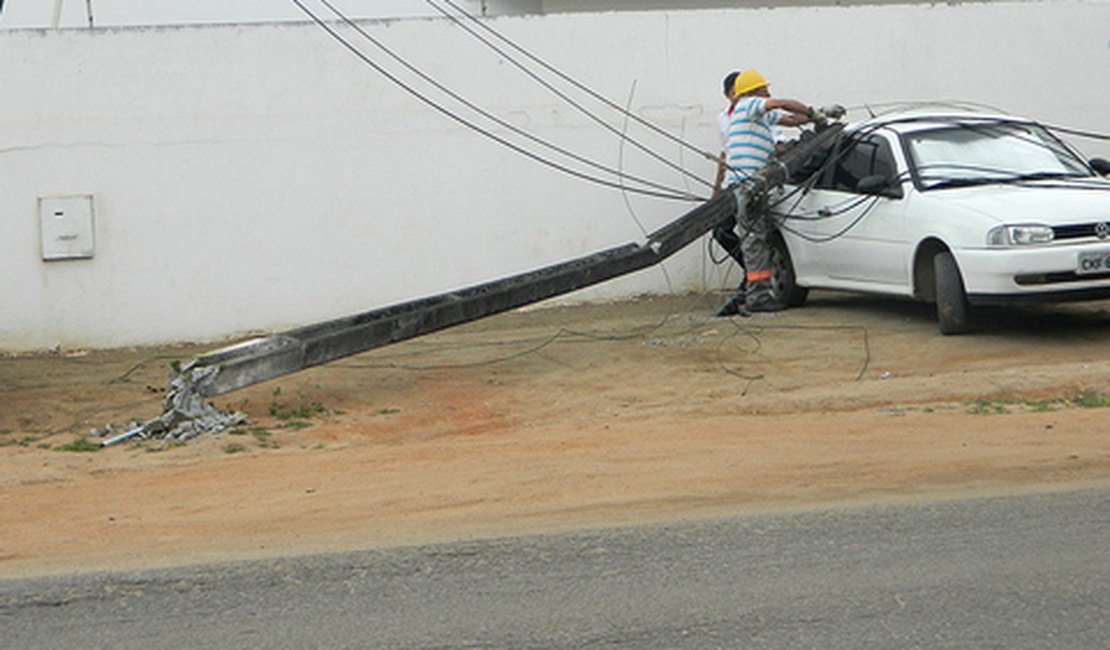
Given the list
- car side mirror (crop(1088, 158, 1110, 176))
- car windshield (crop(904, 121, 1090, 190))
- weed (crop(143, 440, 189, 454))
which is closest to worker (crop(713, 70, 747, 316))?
car windshield (crop(904, 121, 1090, 190))

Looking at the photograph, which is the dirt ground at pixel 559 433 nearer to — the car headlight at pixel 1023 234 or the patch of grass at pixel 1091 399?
the patch of grass at pixel 1091 399

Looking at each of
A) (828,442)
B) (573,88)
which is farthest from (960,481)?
(573,88)

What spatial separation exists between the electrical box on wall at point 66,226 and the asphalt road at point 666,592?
795 centimetres

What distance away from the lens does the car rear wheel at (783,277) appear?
545 inches

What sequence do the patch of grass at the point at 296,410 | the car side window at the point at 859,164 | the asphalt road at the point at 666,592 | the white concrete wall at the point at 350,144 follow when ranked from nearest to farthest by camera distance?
the asphalt road at the point at 666,592 → the patch of grass at the point at 296,410 → the car side window at the point at 859,164 → the white concrete wall at the point at 350,144

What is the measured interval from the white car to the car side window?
0.01m

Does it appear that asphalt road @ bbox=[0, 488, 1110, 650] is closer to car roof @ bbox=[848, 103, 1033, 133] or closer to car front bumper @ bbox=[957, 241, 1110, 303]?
car front bumper @ bbox=[957, 241, 1110, 303]

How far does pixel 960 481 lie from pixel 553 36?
835cm

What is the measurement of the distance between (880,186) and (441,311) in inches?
155

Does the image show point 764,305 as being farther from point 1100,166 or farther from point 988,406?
point 988,406

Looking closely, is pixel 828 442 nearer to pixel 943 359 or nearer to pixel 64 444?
pixel 943 359

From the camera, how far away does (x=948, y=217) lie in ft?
38.0

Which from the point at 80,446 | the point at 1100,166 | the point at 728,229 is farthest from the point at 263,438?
the point at 1100,166

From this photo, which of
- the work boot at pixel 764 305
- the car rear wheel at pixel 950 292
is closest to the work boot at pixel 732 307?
the work boot at pixel 764 305
